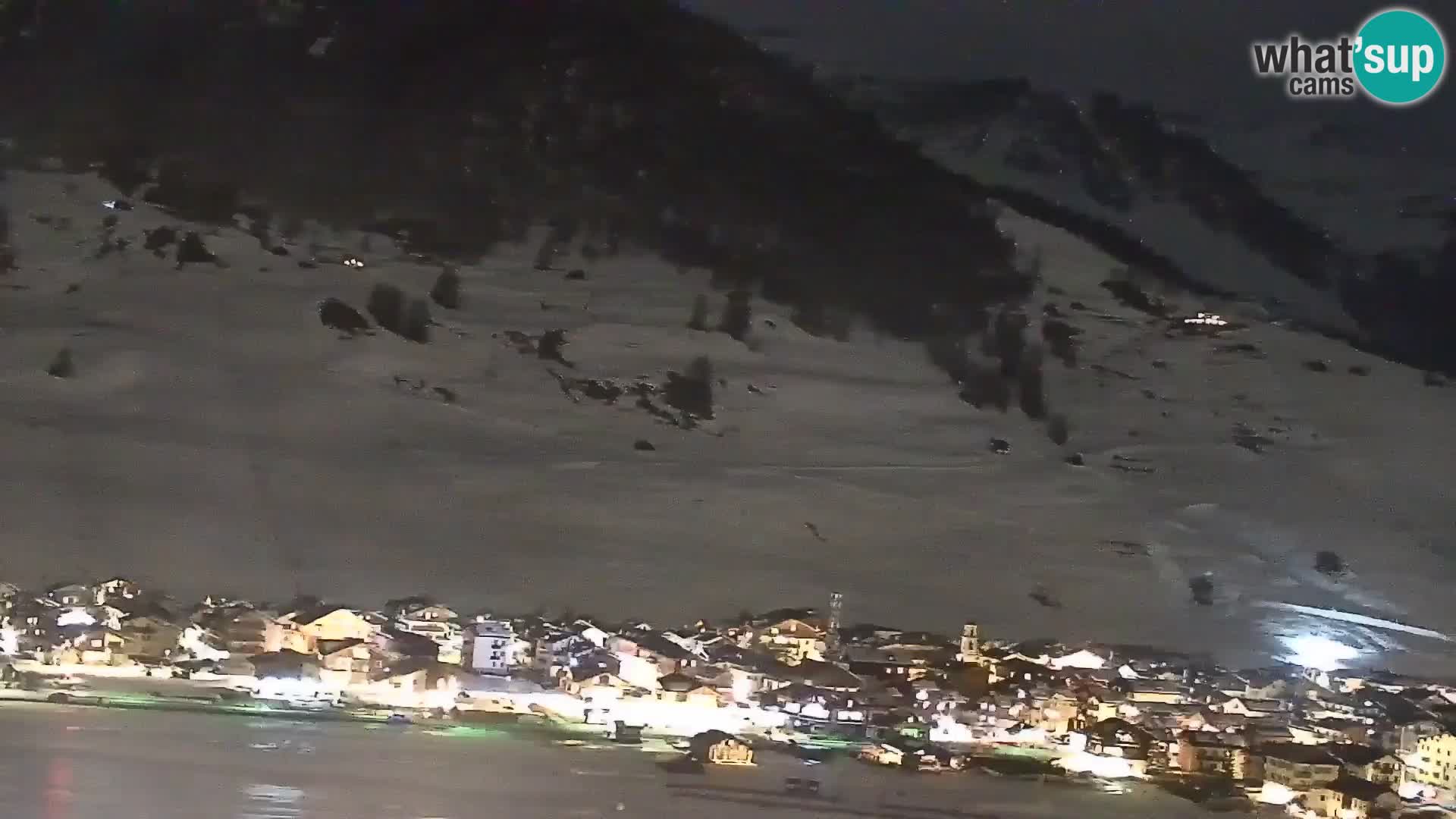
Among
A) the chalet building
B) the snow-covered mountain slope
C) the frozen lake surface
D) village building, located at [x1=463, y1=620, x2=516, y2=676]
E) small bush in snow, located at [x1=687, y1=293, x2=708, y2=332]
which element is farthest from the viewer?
the snow-covered mountain slope

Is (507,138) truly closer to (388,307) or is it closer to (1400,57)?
(388,307)

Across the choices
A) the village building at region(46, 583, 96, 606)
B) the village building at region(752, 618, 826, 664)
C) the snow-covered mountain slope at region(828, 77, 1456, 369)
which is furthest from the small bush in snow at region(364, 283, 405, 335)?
the snow-covered mountain slope at region(828, 77, 1456, 369)

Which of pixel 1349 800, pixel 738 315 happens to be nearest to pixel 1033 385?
pixel 738 315

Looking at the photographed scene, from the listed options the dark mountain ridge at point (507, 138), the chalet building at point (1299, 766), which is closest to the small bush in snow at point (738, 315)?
the dark mountain ridge at point (507, 138)

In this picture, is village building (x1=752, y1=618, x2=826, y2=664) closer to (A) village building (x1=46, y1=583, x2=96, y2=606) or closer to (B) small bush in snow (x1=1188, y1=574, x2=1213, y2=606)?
(B) small bush in snow (x1=1188, y1=574, x2=1213, y2=606)

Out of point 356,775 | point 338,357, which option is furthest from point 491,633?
point 338,357

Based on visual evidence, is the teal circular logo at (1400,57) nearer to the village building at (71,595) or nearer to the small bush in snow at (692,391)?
the small bush in snow at (692,391)
